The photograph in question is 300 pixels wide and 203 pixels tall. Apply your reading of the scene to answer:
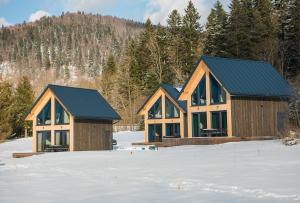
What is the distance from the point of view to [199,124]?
34281mm

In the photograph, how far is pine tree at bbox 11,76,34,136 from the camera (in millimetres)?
60500

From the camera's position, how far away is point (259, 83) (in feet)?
110

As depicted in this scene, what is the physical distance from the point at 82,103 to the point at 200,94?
9.60m

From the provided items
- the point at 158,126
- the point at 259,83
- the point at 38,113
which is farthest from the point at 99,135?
the point at 259,83

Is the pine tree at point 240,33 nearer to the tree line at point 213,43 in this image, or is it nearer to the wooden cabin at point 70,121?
the tree line at point 213,43

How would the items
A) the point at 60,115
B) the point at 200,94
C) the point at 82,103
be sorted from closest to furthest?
the point at 200,94
the point at 60,115
the point at 82,103

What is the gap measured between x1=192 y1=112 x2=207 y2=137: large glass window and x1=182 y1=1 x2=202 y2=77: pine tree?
34.1 metres

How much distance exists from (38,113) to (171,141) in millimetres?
12182

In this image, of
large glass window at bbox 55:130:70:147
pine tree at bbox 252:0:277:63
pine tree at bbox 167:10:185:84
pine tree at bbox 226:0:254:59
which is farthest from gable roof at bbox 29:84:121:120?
pine tree at bbox 167:10:185:84

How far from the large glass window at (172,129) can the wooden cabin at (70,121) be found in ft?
22.8

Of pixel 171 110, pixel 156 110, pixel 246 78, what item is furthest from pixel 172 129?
pixel 246 78

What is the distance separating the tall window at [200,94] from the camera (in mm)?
34219

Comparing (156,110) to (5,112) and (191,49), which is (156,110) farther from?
(191,49)

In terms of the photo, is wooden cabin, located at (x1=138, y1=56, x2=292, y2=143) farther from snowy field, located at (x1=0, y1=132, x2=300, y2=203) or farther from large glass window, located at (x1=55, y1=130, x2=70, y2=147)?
snowy field, located at (x1=0, y1=132, x2=300, y2=203)
